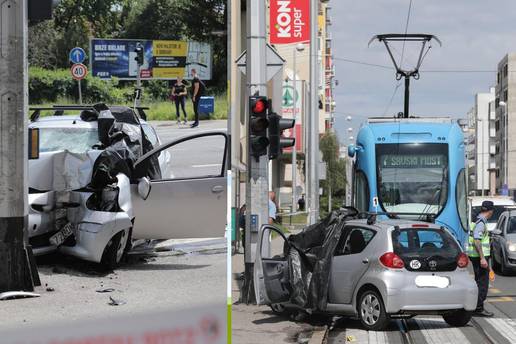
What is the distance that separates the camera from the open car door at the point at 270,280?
1098 centimetres

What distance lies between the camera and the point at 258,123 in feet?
39.2

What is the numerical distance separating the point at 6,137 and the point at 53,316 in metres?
2.60

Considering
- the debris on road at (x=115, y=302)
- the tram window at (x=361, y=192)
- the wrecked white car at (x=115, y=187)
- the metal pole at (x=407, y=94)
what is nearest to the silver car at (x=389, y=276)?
the wrecked white car at (x=115, y=187)

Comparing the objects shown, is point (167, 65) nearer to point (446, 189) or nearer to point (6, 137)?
point (6, 137)

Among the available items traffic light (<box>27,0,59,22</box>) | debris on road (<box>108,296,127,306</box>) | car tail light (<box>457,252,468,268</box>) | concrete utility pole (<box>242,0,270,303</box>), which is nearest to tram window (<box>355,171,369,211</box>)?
concrete utility pole (<box>242,0,270,303</box>)

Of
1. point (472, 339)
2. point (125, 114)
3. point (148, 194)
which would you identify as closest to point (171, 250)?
point (148, 194)

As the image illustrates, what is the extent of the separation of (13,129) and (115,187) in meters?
1.68

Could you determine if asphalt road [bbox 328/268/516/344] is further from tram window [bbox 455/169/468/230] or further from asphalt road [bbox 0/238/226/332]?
tram window [bbox 455/169/468/230]

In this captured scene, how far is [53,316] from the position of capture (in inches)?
375

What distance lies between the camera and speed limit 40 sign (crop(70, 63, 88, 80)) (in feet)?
34.5

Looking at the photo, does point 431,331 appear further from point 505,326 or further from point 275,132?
point 275,132

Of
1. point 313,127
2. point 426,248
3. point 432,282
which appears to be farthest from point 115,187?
point 313,127

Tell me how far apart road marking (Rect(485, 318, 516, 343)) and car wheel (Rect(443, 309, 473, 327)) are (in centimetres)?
43

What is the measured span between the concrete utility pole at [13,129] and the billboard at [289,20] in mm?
17368
